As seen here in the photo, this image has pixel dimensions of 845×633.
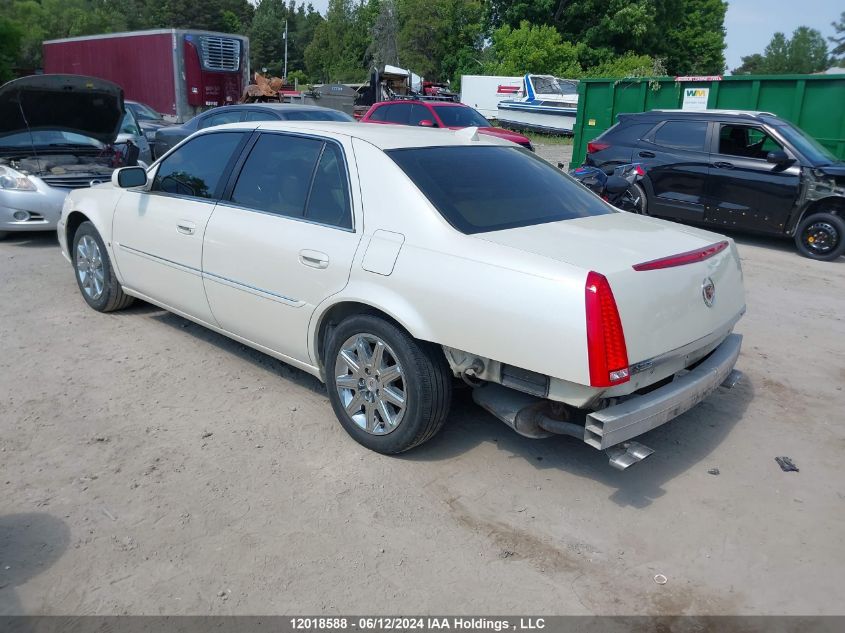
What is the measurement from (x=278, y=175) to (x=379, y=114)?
11.7m

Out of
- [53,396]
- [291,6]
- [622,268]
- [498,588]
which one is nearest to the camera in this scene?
[498,588]

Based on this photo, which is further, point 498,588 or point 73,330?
Answer: point 73,330

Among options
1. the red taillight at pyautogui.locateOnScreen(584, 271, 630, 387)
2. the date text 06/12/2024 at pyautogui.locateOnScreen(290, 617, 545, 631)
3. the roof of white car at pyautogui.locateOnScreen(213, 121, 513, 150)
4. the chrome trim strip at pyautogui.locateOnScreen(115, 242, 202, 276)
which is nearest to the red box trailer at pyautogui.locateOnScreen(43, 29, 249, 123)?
the chrome trim strip at pyautogui.locateOnScreen(115, 242, 202, 276)

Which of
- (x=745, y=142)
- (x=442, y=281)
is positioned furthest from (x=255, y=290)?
(x=745, y=142)

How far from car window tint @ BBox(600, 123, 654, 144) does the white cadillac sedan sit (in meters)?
6.77

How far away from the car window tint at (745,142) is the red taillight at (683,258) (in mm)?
6522

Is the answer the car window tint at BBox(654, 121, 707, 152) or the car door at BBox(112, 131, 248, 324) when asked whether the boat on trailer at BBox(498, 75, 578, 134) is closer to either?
the car window tint at BBox(654, 121, 707, 152)

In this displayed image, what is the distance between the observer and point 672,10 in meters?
42.0

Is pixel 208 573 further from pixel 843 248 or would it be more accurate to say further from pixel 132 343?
pixel 843 248

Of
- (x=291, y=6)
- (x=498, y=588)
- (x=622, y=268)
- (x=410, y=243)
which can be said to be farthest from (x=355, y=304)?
(x=291, y=6)

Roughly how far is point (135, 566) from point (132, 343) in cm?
281

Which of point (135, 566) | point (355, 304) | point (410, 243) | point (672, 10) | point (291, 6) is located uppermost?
point (291, 6)

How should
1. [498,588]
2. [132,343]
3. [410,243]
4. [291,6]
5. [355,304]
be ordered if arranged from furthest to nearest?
[291,6]
[132,343]
[355,304]
[410,243]
[498,588]

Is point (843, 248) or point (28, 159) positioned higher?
point (28, 159)
